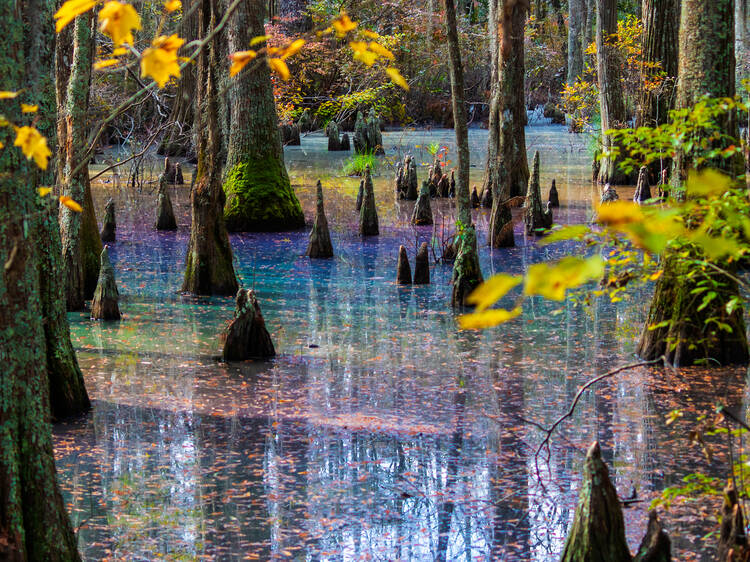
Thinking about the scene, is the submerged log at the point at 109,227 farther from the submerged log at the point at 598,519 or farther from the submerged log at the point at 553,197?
the submerged log at the point at 598,519

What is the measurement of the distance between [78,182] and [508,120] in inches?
256

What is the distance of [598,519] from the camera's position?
10.1 ft

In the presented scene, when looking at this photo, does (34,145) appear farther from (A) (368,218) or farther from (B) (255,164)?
(B) (255,164)

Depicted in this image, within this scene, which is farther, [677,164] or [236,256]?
[236,256]

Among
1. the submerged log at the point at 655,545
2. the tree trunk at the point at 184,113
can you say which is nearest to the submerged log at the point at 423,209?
the tree trunk at the point at 184,113

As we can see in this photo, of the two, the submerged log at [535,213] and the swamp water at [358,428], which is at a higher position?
the submerged log at [535,213]

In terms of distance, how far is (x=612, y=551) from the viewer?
309 cm

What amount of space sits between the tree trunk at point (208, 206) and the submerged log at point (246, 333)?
197 centimetres

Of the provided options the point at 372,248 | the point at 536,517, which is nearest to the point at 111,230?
the point at 372,248

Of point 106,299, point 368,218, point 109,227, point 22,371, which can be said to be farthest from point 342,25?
point 109,227

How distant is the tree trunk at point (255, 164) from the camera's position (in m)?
12.4

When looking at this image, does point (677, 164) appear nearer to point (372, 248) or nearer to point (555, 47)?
point (372, 248)

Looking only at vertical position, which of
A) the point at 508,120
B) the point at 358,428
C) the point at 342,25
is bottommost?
the point at 358,428

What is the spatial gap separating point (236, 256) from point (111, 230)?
201 centimetres
